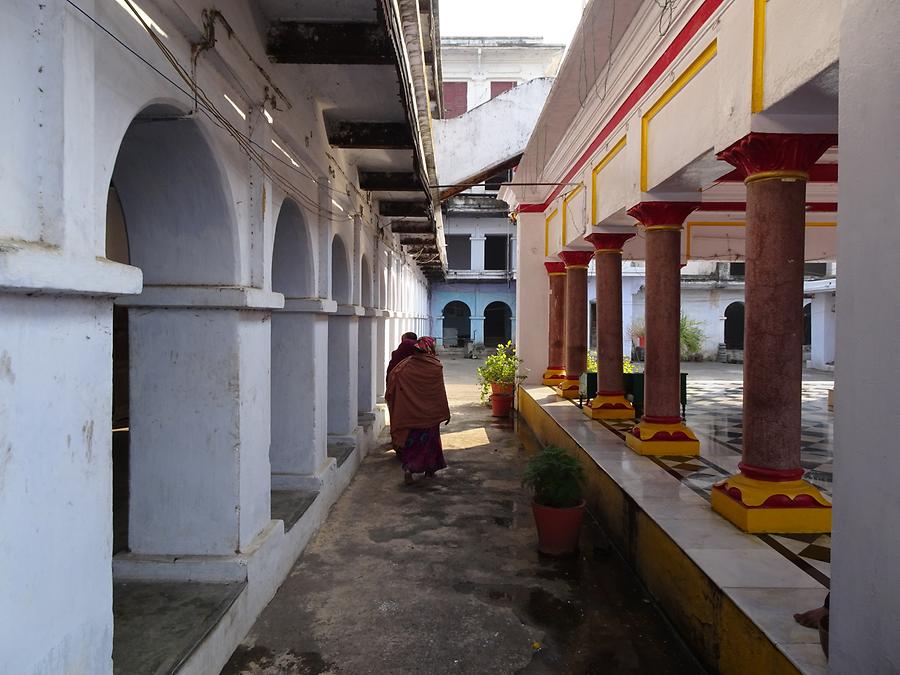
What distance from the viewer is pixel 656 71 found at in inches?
235

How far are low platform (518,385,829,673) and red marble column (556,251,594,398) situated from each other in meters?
4.80

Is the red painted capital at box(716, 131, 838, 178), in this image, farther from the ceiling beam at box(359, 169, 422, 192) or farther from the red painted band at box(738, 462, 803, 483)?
the ceiling beam at box(359, 169, 422, 192)

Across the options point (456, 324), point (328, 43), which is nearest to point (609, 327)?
point (328, 43)

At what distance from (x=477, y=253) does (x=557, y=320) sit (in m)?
17.2

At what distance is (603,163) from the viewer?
26.2 feet

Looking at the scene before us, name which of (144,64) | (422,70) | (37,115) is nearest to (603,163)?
(422,70)

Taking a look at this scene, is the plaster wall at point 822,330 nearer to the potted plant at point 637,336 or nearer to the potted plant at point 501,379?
the potted plant at point 637,336

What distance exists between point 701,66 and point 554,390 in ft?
26.1

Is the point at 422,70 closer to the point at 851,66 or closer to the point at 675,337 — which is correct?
the point at 851,66

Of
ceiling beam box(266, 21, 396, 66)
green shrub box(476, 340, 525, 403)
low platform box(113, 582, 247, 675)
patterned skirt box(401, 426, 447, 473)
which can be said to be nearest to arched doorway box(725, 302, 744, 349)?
green shrub box(476, 340, 525, 403)

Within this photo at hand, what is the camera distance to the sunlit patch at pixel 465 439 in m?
9.66

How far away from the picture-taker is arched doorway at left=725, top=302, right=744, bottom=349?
28953 millimetres

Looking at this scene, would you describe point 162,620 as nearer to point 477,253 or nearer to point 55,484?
point 55,484

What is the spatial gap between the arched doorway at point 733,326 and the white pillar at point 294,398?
26680mm
